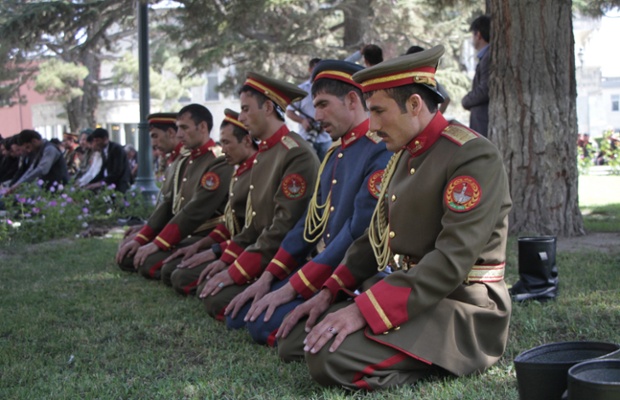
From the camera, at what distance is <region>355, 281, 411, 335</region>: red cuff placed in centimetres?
357

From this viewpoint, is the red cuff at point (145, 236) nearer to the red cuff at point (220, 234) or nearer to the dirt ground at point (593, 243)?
the red cuff at point (220, 234)

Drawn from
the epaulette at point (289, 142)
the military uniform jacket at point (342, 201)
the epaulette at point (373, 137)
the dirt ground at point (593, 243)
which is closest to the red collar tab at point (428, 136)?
the military uniform jacket at point (342, 201)

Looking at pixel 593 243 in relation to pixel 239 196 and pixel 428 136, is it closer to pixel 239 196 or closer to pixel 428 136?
pixel 239 196

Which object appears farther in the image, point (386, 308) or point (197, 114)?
point (197, 114)

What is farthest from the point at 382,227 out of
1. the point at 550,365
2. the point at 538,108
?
the point at 538,108

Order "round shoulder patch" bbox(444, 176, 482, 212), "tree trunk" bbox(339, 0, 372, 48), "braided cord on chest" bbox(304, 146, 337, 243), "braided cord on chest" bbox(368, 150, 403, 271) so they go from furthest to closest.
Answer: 1. "tree trunk" bbox(339, 0, 372, 48)
2. "braided cord on chest" bbox(304, 146, 337, 243)
3. "braided cord on chest" bbox(368, 150, 403, 271)
4. "round shoulder patch" bbox(444, 176, 482, 212)

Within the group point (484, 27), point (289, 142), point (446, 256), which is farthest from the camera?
point (484, 27)

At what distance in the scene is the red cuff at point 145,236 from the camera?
7.66 meters

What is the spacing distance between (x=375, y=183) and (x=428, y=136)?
728 millimetres

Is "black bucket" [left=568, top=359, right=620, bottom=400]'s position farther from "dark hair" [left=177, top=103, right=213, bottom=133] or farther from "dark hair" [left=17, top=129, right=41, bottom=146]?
"dark hair" [left=17, top=129, right=41, bottom=146]

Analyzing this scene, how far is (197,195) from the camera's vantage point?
7.02 m

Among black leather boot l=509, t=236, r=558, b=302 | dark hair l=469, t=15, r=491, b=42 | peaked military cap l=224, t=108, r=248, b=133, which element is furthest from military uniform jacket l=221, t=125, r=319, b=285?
dark hair l=469, t=15, r=491, b=42

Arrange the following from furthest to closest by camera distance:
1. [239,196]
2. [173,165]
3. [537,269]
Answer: [173,165] < [239,196] < [537,269]

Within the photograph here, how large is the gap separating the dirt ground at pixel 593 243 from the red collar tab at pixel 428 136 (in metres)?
4.19
